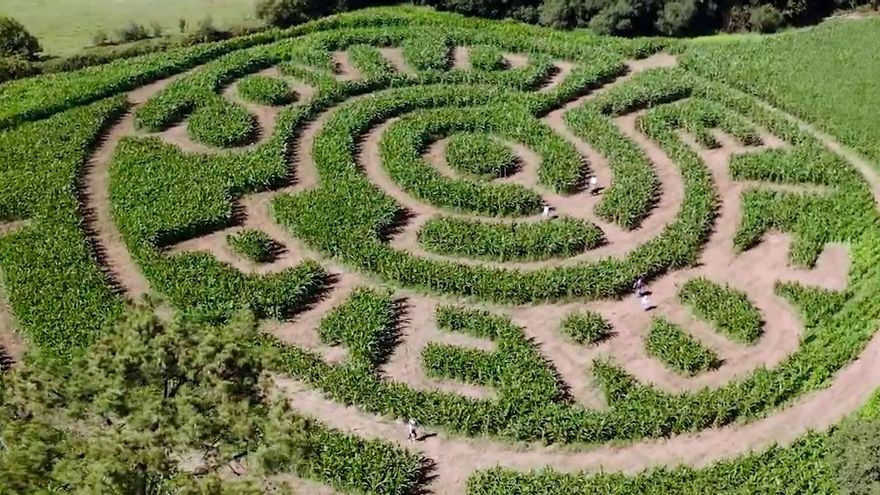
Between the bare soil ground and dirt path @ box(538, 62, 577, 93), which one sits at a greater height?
dirt path @ box(538, 62, 577, 93)

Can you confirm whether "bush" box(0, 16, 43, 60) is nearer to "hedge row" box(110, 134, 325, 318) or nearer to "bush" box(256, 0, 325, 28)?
"bush" box(256, 0, 325, 28)

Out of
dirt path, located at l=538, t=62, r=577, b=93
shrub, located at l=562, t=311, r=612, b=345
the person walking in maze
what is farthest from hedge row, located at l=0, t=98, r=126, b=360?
dirt path, located at l=538, t=62, r=577, b=93

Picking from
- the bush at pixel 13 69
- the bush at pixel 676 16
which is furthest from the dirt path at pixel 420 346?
the bush at pixel 676 16

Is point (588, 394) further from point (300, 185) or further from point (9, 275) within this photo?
point (9, 275)

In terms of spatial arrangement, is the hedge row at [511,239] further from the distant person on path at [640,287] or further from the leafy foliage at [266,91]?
the leafy foliage at [266,91]

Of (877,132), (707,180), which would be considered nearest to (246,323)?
(707,180)

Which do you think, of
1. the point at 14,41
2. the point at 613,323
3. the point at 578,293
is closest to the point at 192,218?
the point at 578,293
